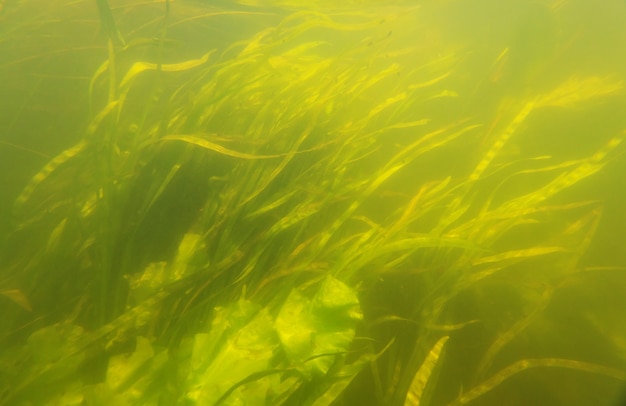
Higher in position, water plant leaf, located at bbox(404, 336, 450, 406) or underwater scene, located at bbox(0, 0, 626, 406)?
underwater scene, located at bbox(0, 0, 626, 406)

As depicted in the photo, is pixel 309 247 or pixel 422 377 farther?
pixel 309 247

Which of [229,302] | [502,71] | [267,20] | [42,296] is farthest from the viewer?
[267,20]

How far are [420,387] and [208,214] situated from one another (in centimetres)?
117

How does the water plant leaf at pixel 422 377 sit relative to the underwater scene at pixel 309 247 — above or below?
below

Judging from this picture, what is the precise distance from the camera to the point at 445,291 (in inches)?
51.0

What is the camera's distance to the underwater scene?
1063 millimetres

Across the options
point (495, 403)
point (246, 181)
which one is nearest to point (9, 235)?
point (246, 181)

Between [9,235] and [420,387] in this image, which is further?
[9,235]

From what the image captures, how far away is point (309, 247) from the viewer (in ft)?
4.81

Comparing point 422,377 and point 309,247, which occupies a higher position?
point 309,247

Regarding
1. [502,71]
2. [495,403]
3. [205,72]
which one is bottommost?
[495,403]

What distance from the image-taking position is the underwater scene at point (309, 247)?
106cm

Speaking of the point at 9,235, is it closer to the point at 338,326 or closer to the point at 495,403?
the point at 338,326

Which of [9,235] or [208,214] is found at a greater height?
[9,235]
